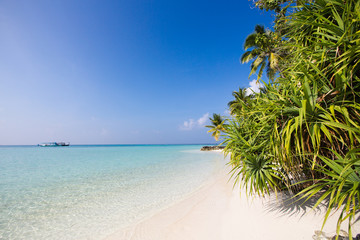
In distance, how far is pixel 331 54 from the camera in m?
2.57

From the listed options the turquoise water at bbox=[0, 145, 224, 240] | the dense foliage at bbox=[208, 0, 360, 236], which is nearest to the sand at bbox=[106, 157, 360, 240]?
the dense foliage at bbox=[208, 0, 360, 236]

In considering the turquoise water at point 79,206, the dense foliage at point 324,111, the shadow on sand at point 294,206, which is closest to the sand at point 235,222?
the shadow on sand at point 294,206

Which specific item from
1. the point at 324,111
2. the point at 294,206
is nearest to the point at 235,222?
the point at 294,206

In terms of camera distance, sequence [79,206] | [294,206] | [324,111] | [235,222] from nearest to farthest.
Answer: [324,111], [294,206], [235,222], [79,206]

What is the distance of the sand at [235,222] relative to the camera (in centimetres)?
284

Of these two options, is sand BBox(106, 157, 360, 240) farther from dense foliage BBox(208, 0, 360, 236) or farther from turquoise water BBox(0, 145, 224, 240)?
turquoise water BBox(0, 145, 224, 240)

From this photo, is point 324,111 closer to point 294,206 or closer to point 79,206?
point 294,206

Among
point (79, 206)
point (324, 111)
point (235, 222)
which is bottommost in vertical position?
point (79, 206)

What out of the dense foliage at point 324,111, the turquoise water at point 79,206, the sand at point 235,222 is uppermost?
the dense foliage at point 324,111

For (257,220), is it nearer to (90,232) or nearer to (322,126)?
(322,126)

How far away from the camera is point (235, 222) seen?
3752 millimetres

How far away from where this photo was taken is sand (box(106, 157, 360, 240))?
2838 mm

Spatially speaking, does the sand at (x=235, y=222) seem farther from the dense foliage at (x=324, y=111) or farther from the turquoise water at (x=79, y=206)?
the turquoise water at (x=79, y=206)

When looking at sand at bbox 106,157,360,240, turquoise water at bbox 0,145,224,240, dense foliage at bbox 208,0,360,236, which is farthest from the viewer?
turquoise water at bbox 0,145,224,240
